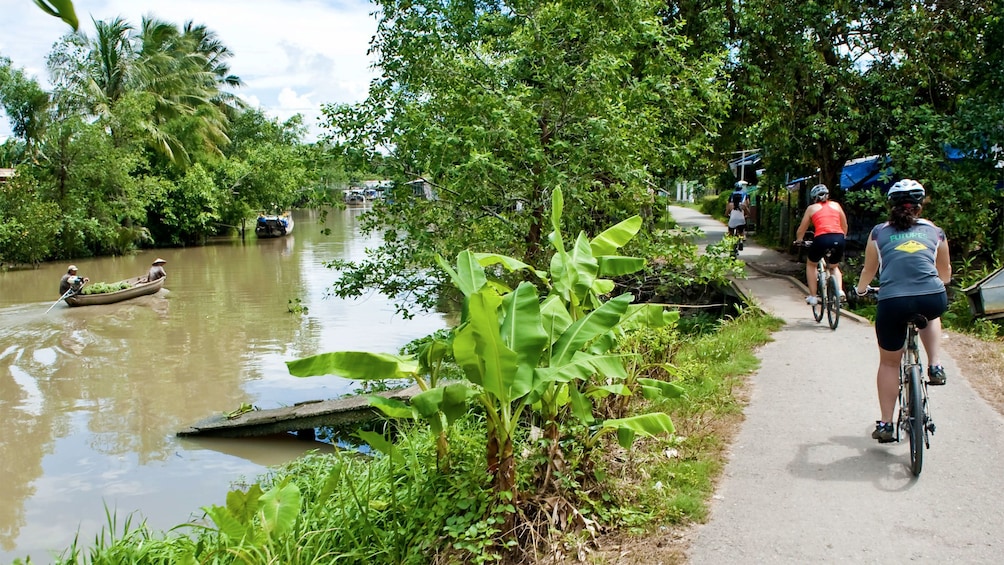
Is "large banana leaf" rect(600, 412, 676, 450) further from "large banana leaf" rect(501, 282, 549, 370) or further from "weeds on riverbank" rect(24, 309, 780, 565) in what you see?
"large banana leaf" rect(501, 282, 549, 370)

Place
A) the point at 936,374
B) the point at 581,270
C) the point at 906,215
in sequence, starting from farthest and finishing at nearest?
1. the point at 936,374
2. the point at 581,270
3. the point at 906,215

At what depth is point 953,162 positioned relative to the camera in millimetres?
12938

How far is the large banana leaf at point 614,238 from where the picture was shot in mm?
5859

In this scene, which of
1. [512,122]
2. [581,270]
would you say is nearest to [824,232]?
[512,122]

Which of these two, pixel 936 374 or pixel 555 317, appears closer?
pixel 555 317

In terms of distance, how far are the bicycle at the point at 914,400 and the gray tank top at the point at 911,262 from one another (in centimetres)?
20

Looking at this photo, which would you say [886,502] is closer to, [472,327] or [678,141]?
[472,327]

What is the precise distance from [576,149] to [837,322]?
3.99 m

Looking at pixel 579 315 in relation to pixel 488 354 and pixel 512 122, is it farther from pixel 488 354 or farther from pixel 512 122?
pixel 512 122

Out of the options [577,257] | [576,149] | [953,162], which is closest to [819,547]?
[577,257]

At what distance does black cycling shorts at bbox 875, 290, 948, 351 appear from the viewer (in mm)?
A: 4867

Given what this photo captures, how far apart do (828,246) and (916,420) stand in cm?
541

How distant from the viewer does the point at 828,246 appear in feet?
31.8

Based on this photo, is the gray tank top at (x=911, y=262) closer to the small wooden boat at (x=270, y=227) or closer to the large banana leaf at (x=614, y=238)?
the large banana leaf at (x=614, y=238)
